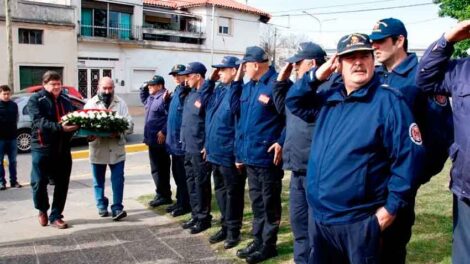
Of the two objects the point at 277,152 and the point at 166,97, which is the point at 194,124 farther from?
the point at 277,152

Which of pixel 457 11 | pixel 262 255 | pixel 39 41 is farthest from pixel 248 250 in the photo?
pixel 39 41

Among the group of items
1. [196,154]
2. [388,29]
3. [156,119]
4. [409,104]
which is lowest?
[196,154]

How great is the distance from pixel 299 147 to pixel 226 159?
1232 mm

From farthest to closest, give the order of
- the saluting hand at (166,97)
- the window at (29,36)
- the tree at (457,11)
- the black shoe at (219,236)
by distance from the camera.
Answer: the window at (29,36)
the tree at (457,11)
the saluting hand at (166,97)
the black shoe at (219,236)

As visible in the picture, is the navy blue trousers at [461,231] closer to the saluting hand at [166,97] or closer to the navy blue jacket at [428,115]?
the navy blue jacket at [428,115]

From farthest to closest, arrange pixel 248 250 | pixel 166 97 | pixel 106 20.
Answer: pixel 106 20
pixel 166 97
pixel 248 250

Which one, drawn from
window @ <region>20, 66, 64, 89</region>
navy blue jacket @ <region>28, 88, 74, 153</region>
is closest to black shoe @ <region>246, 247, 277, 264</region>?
navy blue jacket @ <region>28, 88, 74, 153</region>

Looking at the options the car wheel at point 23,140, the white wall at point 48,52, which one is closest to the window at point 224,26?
the white wall at point 48,52

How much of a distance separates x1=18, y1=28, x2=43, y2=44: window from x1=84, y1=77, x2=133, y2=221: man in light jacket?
20573 mm

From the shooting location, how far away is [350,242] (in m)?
2.78

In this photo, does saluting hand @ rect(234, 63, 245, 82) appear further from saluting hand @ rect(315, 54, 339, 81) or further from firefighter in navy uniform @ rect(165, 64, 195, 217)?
saluting hand @ rect(315, 54, 339, 81)

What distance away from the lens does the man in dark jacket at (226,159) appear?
5191 millimetres

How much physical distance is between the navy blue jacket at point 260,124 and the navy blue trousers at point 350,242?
1763 mm

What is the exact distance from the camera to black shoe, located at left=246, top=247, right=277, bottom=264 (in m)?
4.68
